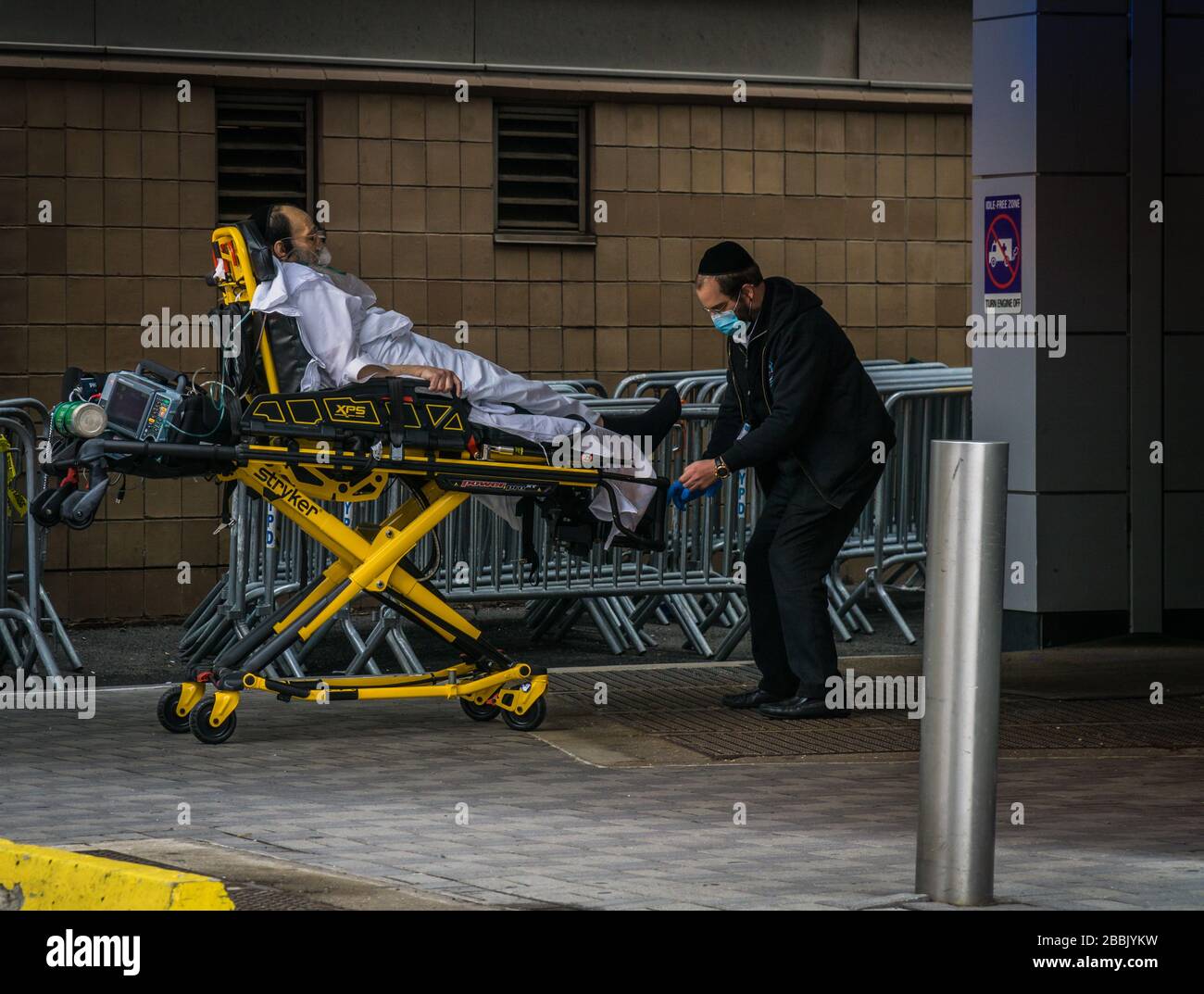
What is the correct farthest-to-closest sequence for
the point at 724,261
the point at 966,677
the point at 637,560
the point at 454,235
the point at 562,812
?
the point at 454,235 → the point at 637,560 → the point at 724,261 → the point at 562,812 → the point at 966,677

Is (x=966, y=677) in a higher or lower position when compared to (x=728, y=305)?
lower

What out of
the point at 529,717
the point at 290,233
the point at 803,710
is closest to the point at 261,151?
the point at 290,233

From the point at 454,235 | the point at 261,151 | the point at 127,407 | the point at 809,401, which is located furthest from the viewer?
the point at 454,235

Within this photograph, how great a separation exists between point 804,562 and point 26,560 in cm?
382

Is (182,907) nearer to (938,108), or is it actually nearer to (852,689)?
(852,689)

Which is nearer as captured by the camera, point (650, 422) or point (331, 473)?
point (331, 473)

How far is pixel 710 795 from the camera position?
296 inches

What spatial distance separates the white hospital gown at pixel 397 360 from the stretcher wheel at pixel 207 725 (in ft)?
4.16

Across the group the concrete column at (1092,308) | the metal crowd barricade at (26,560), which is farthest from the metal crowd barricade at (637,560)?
the concrete column at (1092,308)

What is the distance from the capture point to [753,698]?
9.42 meters

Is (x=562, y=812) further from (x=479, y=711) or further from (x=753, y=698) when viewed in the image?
(x=753, y=698)

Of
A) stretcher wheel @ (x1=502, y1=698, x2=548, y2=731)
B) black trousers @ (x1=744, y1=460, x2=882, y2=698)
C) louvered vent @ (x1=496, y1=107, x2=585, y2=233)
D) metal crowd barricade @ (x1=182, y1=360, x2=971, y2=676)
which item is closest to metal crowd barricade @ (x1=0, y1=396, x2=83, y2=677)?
metal crowd barricade @ (x1=182, y1=360, x2=971, y2=676)

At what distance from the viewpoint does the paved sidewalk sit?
5984 mm

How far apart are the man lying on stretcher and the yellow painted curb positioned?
2993 millimetres
